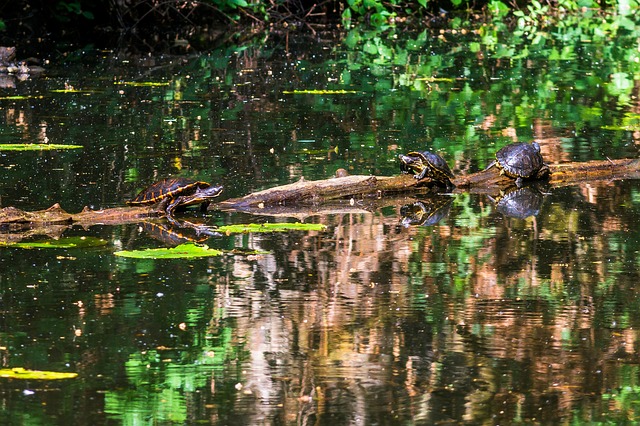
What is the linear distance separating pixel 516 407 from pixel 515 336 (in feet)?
3.18

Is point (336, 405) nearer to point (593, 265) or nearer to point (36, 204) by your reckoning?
point (593, 265)

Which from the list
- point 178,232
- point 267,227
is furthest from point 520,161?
point 178,232

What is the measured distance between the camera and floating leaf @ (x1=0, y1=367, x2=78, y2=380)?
546cm

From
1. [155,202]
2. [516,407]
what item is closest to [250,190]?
[155,202]

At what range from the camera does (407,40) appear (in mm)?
25500

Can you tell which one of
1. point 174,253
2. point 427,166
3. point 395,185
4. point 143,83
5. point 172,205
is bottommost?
point 174,253

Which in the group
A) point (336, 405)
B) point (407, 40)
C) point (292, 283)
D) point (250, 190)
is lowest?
point (336, 405)

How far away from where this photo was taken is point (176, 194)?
893 cm

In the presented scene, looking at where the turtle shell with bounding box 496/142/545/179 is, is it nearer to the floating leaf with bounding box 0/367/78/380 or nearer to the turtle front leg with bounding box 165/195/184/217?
the turtle front leg with bounding box 165/195/184/217

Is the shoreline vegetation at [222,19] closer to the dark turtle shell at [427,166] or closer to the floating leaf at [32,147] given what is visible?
the floating leaf at [32,147]

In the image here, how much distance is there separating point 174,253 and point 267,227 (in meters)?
0.95

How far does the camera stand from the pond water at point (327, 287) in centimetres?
529

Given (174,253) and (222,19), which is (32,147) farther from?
(222,19)

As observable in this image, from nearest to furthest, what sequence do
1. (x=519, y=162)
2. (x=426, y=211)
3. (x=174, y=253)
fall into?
1. (x=174, y=253)
2. (x=426, y=211)
3. (x=519, y=162)
